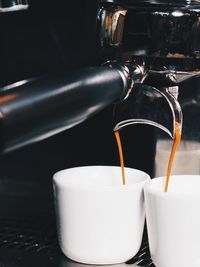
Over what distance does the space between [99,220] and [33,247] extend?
0.09 metres

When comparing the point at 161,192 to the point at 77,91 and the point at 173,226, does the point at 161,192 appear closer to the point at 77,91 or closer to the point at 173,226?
the point at 173,226

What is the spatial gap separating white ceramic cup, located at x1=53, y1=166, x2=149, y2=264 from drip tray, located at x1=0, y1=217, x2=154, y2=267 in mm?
14

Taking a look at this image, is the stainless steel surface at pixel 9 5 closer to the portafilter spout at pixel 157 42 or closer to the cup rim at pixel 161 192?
the portafilter spout at pixel 157 42

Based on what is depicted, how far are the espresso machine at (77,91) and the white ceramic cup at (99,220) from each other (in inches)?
0.8

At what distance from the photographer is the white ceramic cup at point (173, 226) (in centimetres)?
59

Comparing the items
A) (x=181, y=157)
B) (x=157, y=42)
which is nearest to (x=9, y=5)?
(x=157, y=42)

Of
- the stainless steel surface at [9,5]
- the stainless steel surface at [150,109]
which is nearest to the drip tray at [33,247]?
the stainless steel surface at [150,109]

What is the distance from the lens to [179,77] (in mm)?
630

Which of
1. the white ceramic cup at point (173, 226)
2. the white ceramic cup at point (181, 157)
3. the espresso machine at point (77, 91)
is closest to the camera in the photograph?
the espresso machine at point (77, 91)

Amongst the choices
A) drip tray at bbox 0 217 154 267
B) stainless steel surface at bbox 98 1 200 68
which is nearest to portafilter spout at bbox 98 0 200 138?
stainless steel surface at bbox 98 1 200 68

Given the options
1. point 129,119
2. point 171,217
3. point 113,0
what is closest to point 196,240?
point 171,217

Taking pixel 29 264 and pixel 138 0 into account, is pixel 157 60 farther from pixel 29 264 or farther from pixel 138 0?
pixel 29 264

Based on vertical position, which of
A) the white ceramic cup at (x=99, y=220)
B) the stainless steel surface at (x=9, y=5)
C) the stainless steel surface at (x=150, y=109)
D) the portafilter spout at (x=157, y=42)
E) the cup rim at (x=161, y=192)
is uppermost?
the stainless steel surface at (x=9, y=5)

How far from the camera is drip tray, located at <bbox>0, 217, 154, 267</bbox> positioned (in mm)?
645
